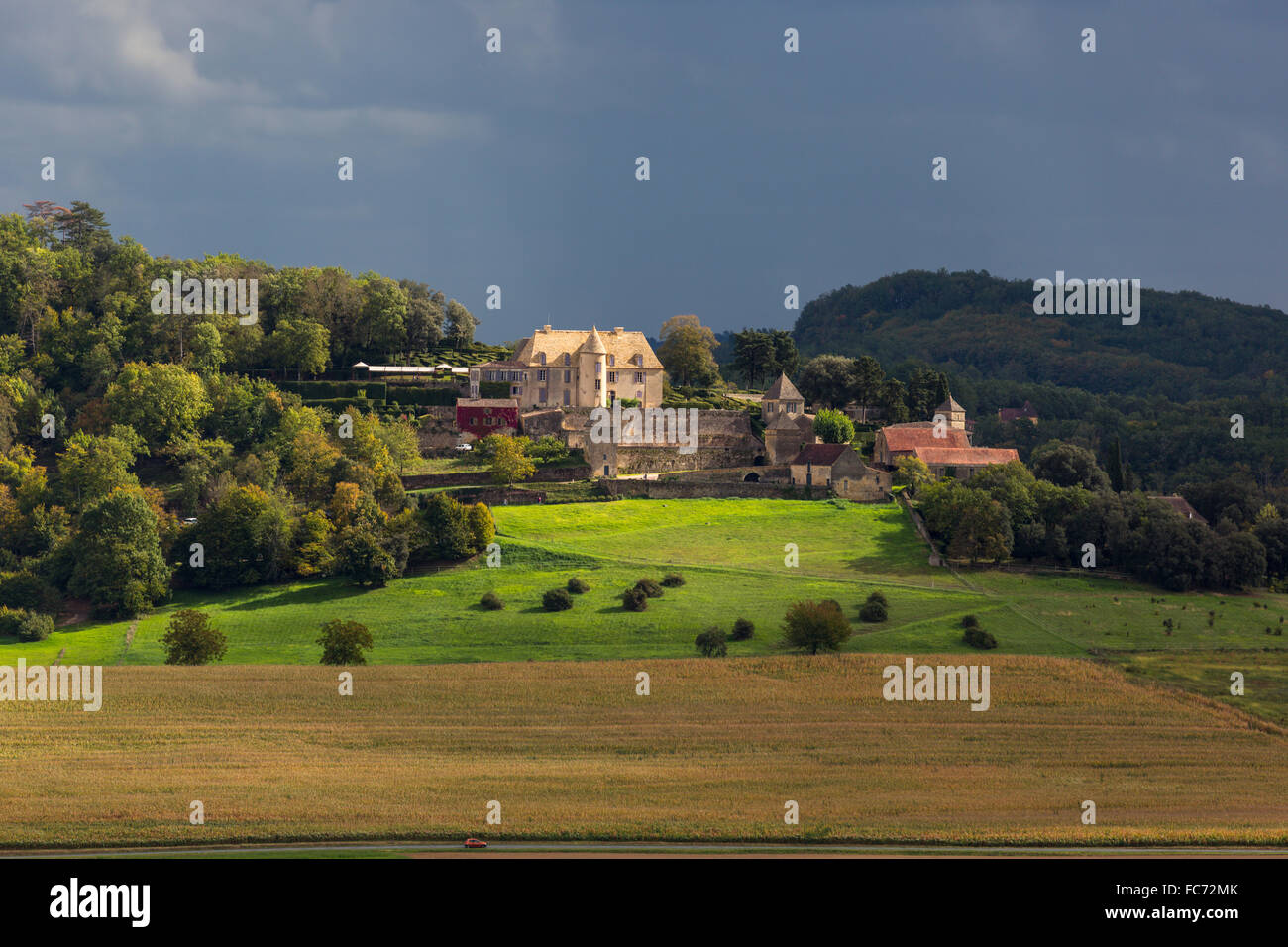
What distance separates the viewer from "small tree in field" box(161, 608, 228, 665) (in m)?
52.5

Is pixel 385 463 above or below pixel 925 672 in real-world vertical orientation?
above

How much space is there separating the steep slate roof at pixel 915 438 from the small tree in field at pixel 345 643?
3938cm

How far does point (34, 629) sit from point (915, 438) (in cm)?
5133

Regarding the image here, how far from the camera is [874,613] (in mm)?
55688

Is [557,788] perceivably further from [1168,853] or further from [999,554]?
[999,554]

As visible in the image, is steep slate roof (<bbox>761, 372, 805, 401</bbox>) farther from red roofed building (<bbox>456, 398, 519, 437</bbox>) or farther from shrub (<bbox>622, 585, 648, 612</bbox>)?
shrub (<bbox>622, 585, 648, 612</bbox>)

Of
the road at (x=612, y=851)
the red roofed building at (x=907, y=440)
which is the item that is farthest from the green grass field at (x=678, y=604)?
the road at (x=612, y=851)

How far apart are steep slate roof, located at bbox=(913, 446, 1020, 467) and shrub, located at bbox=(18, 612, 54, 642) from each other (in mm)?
49603

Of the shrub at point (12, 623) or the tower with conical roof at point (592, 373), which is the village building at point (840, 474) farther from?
the shrub at point (12, 623)

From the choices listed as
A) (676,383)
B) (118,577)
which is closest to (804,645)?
(118,577)

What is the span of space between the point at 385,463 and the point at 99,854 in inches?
1682

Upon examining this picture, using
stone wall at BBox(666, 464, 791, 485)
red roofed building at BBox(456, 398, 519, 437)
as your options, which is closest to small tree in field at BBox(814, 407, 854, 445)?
stone wall at BBox(666, 464, 791, 485)

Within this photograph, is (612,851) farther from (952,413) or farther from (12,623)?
(952,413)

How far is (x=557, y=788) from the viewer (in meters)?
35.8
